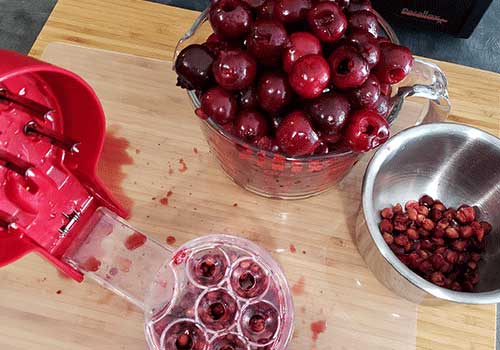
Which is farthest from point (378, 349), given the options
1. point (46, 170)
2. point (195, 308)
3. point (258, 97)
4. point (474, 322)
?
point (46, 170)

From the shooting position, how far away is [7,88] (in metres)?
0.58

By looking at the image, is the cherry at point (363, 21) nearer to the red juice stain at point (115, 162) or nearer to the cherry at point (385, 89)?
the cherry at point (385, 89)

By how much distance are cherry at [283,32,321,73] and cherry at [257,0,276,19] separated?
5 centimetres

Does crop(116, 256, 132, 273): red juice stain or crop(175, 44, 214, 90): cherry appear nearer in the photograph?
crop(175, 44, 214, 90): cherry

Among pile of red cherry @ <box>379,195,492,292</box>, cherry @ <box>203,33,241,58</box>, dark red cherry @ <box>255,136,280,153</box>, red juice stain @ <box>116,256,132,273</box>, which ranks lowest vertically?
red juice stain @ <box>116,256,132,273</box>

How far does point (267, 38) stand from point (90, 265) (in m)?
0.38

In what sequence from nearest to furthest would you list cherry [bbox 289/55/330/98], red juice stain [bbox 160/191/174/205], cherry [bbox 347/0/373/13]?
cherry [bbox 289/55/330/98], cherry [bbox 347/0/373/13], red juice stain [bbox 160/191/174/205]

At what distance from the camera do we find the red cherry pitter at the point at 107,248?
2.07 feet

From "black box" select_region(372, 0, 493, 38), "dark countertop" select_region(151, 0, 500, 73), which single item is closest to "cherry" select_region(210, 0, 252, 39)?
"black box" select_region(372, 0, 493, 38)

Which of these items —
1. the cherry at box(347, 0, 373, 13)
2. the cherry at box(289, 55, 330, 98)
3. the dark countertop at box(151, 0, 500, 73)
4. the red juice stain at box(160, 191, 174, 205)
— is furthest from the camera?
the dark countertop at box(151, 0, 500, 73)

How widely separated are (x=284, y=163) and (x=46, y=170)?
30cm

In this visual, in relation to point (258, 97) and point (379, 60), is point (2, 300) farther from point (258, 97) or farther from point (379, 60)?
point (379, 60)

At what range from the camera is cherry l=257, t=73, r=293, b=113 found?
58 centimetres

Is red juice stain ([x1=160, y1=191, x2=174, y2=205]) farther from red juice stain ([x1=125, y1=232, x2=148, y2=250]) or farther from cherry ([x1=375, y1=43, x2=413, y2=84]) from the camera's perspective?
cherry ([x1=375, y1=43, x2=413, y2=84])
